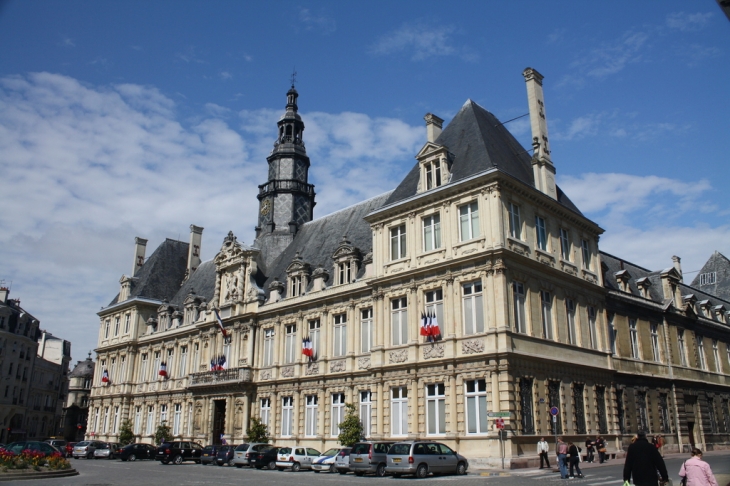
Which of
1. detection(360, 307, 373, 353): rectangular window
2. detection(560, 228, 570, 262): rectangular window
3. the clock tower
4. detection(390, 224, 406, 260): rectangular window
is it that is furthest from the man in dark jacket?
the clock tower

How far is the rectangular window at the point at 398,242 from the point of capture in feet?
→ 110

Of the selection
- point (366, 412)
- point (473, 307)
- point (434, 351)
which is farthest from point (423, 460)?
point (366, 412)

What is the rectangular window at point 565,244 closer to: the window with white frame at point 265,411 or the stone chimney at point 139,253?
the window with white frame at point 265,411

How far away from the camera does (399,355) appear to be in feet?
104

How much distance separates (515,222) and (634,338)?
14526mm

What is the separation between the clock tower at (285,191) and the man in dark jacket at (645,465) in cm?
3974

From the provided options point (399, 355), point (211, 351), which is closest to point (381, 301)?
point (399, 355)

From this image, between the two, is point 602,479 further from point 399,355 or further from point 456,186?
point 456,186

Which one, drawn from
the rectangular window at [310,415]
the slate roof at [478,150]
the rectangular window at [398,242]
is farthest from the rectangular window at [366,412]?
the slate roof at [478,150]

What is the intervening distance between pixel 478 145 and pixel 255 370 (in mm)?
21686

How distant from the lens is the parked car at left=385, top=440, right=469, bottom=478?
23812 millimetres

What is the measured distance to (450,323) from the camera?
2964 cm

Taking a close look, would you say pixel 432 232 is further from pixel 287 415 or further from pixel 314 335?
pixel 287 415

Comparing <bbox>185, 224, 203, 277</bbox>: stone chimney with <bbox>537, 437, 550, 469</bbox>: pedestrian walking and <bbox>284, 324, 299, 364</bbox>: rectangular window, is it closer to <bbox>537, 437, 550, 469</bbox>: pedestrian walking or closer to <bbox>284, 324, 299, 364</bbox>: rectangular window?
<bbox>284, 324, 299, 364</bbox>: rectangular window
